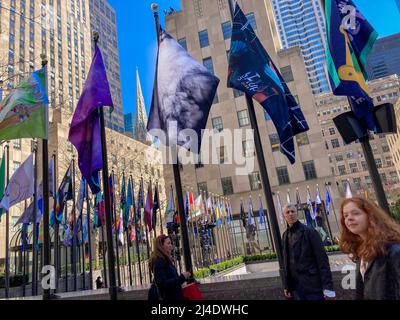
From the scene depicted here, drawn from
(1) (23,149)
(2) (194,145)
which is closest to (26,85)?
(2) (194,145)

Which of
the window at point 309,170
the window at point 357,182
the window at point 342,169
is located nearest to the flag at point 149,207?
the window at point 309,170

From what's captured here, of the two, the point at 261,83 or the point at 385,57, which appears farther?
the point at 385,57

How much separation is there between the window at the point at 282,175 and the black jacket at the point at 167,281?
34.3 m

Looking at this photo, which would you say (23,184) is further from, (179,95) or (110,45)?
(110,45)

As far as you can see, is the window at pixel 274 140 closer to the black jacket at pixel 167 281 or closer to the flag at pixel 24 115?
the flag at pixel 24 115

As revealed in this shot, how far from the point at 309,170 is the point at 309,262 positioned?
34.5 metres

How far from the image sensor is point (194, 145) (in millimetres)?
7078

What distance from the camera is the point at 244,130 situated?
39719 mm

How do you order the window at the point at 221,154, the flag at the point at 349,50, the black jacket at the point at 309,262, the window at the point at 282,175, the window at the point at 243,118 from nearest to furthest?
1. the black jacket at the point at 309,262
2. the flag at the point at 349,50
3. the window at the point at 282,175
4. the window at the point at 221,154
5. the window at the point at 243,118

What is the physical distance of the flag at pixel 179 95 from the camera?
23.8 feet

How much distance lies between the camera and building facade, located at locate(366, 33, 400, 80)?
172m

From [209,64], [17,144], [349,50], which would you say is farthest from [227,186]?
[17,144]
